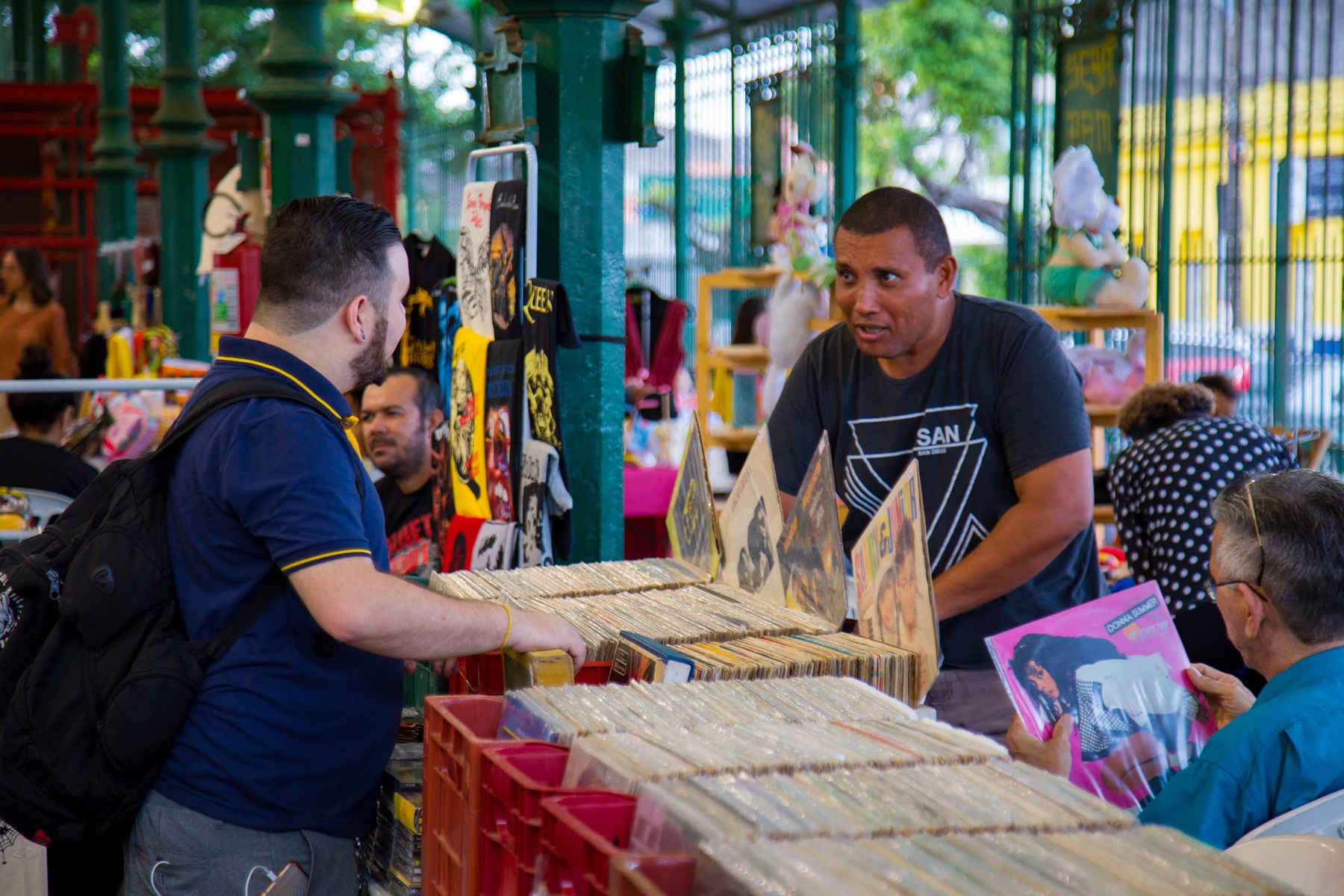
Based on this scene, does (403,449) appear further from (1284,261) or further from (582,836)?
(1284,261)

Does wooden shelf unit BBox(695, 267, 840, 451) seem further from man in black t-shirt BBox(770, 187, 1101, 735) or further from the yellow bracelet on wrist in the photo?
the yellow bracelet on wrist

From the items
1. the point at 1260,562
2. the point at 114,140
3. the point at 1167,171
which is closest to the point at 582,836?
the point at 1260,562

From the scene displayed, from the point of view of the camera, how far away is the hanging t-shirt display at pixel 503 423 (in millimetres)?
4020

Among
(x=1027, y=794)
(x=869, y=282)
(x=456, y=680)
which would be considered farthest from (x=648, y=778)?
(x=869, y=282)

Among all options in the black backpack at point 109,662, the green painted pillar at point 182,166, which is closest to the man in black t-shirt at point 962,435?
the black backpack at point 109,662

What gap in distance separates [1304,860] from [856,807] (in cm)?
66

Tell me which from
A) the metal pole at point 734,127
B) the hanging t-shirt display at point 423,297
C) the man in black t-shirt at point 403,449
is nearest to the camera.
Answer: the man in black t-shirt at point 403,449

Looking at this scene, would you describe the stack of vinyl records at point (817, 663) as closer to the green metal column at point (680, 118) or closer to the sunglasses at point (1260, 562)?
the sunglasses at point (1260, 562)

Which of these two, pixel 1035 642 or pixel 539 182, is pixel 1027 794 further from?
pixel 539 182

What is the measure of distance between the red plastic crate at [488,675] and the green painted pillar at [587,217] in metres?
1.53

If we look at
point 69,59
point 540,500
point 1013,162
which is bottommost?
point 540,500

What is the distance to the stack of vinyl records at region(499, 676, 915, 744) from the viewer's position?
5.93 feet

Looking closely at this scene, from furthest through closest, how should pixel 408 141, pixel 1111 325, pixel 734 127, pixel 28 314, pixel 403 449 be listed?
pixel 408 141 → pixel 734 127 → pixel 28 314 → pixel 1111 325 → pixel 403 449

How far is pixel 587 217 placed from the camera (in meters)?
4.09
